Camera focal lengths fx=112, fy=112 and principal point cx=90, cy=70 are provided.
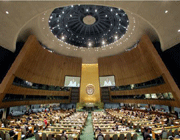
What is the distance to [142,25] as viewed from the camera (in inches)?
663

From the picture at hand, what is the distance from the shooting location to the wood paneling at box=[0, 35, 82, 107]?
50.6ft

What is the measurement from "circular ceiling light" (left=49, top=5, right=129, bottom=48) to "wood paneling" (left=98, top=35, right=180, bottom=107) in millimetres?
4591

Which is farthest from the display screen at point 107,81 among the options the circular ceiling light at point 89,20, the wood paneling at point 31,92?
the circular ceiling light at point 89,20

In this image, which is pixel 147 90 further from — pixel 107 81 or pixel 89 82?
pixel 89 82

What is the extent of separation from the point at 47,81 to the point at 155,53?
21033 millimetres

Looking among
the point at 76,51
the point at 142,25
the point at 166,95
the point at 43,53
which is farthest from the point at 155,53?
the point at 43,53

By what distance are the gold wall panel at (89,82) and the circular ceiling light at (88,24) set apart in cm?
1198

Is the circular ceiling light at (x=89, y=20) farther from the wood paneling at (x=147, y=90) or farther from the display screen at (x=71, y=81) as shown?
the wood paneling at (x=147, y=90)

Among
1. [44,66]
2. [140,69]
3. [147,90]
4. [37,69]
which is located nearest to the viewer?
[147,90]

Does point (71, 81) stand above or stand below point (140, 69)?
below

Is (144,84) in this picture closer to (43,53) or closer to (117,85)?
(117,85)

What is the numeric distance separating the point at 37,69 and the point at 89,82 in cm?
1872

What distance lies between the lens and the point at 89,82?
3666 centimetres

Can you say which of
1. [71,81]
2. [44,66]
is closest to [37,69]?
[44,66]
